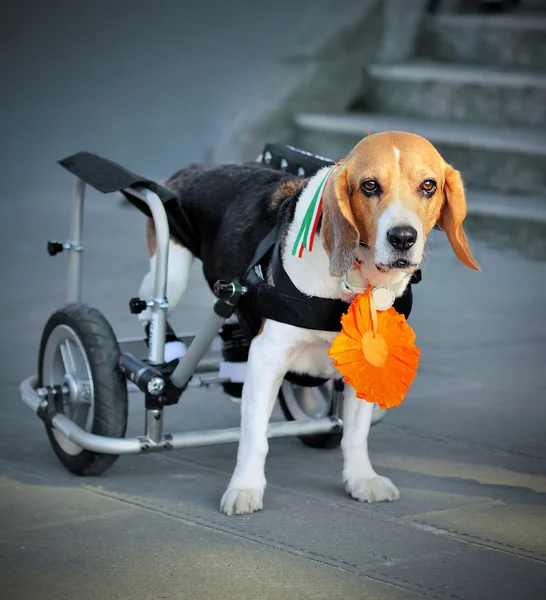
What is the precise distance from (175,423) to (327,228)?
1539 millimetres

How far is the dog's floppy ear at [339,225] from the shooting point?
3.38m

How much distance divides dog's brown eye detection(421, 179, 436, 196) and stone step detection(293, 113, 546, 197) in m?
5.25

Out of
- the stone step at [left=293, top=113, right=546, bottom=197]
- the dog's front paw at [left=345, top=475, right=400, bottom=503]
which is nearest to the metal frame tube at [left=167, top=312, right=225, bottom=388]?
the dog's front paw at [left=345, top=475, right=400, bottom=503]

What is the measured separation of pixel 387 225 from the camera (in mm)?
3297

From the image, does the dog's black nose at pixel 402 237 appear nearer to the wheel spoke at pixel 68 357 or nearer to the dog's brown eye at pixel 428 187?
the dog's brown eye at pixel 428 187

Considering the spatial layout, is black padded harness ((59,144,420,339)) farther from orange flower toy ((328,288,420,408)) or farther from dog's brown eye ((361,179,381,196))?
dog's brown eye ((361,179,381,196))

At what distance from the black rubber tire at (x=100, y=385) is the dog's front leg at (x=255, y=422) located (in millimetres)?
448

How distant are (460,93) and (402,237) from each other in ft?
20.5

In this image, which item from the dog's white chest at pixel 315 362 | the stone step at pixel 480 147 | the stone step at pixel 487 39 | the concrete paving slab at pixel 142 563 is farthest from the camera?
the stone step at pixel 487 39

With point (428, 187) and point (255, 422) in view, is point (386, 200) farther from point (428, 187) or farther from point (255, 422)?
point (255, 422)

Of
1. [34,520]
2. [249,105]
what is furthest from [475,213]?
[34,520]

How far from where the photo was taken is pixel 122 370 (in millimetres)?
3930

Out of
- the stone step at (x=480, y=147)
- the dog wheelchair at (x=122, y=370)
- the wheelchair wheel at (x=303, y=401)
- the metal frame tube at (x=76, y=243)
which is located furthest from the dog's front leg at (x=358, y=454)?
the stone step at (x=480, y=147)

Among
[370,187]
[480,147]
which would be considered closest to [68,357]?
[370,187]
